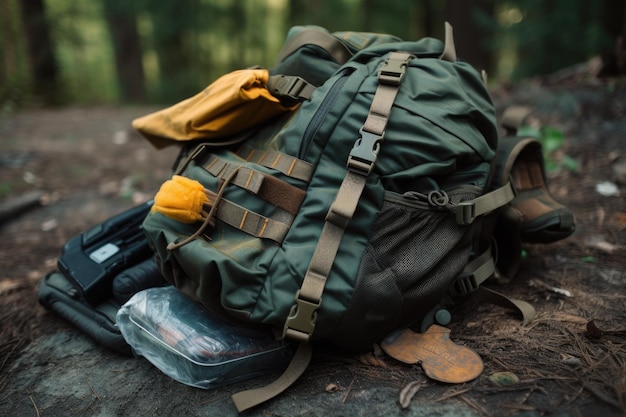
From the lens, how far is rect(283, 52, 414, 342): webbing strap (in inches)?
64.2

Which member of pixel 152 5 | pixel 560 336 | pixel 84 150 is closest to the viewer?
pixel 560 336

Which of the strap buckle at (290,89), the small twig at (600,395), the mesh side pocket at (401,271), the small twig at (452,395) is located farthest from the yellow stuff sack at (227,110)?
the small twig at (600,395)

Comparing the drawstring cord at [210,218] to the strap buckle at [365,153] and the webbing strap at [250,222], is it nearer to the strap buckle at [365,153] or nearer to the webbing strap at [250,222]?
the webbing strap at [250,222]

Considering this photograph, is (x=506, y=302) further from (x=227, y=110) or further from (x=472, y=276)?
(x=227, y=110)

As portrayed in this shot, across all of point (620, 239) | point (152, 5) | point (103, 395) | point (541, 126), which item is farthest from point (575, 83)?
point (152, 5)

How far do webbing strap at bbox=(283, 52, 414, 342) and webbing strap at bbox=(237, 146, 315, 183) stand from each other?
0.17 meters

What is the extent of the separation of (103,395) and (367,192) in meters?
1.32

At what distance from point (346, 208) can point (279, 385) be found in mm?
709

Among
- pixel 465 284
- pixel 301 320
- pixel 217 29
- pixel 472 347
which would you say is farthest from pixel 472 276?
pixel 217 29

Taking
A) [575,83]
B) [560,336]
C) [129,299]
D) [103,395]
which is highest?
[575,83]

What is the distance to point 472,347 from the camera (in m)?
1.87

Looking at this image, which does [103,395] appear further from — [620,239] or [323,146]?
[620,239]

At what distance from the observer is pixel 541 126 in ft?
13.2

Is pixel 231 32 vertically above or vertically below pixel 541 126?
below
